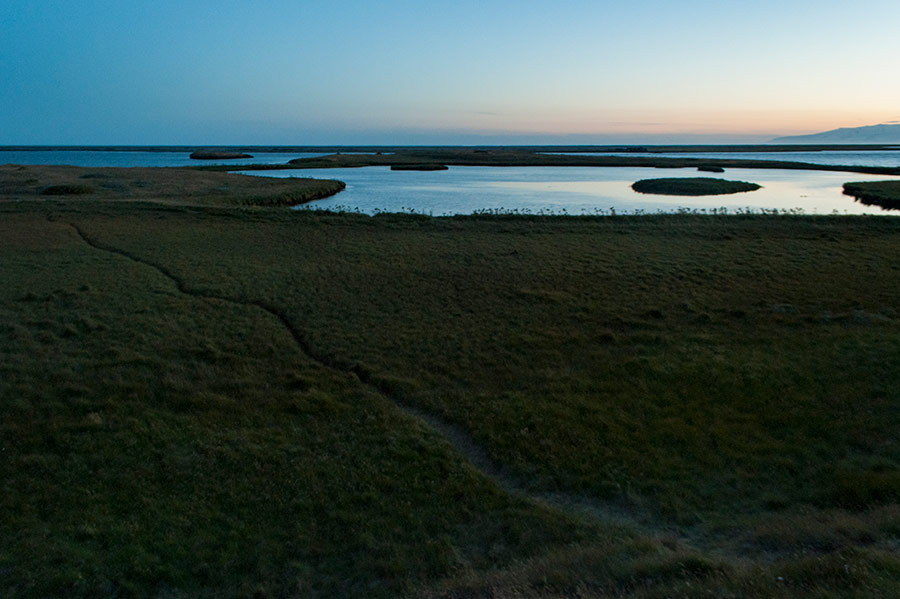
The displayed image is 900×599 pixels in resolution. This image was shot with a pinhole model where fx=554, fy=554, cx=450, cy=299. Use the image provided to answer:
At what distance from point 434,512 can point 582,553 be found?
2975 mm

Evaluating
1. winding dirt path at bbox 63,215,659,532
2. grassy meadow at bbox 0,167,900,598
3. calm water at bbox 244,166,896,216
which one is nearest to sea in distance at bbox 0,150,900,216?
calm water at bbox 244,166,896,216

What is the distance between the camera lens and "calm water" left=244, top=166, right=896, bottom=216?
60.4 m

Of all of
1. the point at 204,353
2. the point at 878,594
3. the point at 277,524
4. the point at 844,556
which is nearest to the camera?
the point at 878,594

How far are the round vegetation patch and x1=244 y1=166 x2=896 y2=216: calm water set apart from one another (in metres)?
2.27

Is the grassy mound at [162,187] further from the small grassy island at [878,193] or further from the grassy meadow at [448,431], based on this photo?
the small grassy island at [878,193]

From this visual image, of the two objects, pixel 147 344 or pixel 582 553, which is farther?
pixel 147 344

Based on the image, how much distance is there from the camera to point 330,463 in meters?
12.2

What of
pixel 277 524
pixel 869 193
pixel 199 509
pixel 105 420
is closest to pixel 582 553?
pixel 277 524

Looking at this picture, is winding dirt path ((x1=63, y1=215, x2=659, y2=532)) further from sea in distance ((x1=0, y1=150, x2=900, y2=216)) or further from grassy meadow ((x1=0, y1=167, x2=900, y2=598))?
sea in distance ((x1=0, y1=150, x2=900, y2=216))

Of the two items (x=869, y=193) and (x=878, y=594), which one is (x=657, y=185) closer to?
(x=869, y=193)

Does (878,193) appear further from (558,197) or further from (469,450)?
(469,450)

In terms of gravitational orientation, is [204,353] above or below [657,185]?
below

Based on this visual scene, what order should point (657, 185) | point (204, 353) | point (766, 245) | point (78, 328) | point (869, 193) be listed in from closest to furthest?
point (204, 353) < point (78, 328) < point (766, 245) < point (869, 193) < point (657, 185)

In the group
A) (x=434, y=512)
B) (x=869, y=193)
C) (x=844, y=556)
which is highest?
(x=869, y=193)
